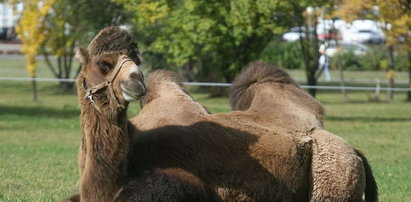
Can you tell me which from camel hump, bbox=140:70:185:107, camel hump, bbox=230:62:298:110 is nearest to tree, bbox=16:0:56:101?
camel hump, bbox=230:62:298:110

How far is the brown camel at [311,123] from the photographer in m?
7.25

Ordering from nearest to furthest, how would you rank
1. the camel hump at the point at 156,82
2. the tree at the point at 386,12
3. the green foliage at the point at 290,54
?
the camel hump at the point at 156,82 → the tree at the point at 386,12 → the green foliage at the point at 290,54

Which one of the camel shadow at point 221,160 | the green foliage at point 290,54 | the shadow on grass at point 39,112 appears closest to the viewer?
the camel shadow at point 221,160

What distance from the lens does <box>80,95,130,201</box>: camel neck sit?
5938 millimetres

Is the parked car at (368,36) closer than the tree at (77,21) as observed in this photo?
No

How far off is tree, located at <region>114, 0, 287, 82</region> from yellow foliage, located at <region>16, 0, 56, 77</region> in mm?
3909

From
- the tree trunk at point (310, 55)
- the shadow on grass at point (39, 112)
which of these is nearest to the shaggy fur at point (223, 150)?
the shadow on grass at point (39, 112)

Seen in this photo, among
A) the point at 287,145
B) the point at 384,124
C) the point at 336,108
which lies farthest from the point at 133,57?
the point at 336,108

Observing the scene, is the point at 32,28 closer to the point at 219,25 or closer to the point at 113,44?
the point at 219,25

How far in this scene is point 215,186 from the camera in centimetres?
653

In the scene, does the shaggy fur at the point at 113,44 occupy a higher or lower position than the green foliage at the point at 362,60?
higher

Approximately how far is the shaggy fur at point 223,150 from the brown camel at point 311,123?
0.14 m

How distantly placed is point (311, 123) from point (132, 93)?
251cm

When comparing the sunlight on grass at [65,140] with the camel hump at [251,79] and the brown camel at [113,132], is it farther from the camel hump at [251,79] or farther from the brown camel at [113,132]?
the brown camel at [113,132]
